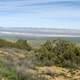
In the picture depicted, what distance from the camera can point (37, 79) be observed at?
17031mm

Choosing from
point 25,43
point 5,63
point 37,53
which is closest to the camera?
point 5,63

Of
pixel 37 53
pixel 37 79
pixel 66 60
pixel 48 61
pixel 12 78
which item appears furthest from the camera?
pixel 37 53

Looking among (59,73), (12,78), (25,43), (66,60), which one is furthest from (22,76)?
(25,43)

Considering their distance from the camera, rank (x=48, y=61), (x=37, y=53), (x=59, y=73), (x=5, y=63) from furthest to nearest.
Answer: (x=37, y=53) < (x=48, y=61) < (x=59, y=73) < (x=5, y=63)

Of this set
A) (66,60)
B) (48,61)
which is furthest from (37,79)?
(66,60)

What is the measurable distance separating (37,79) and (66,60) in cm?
1200

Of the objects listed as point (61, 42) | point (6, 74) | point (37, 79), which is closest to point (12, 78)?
point (6, 74)

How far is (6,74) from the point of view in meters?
15.8

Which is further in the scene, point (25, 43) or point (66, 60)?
point (25, 43)

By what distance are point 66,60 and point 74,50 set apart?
2.41 metres

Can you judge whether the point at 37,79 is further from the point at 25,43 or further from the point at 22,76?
the point at 25,43

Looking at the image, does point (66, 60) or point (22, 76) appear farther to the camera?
point (66, 60)

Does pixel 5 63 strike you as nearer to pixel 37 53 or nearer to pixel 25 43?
pixel 37 53

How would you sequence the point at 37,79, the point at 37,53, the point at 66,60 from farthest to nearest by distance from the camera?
the point at 37,53 → the point at 66,60 → the point at 37,79
